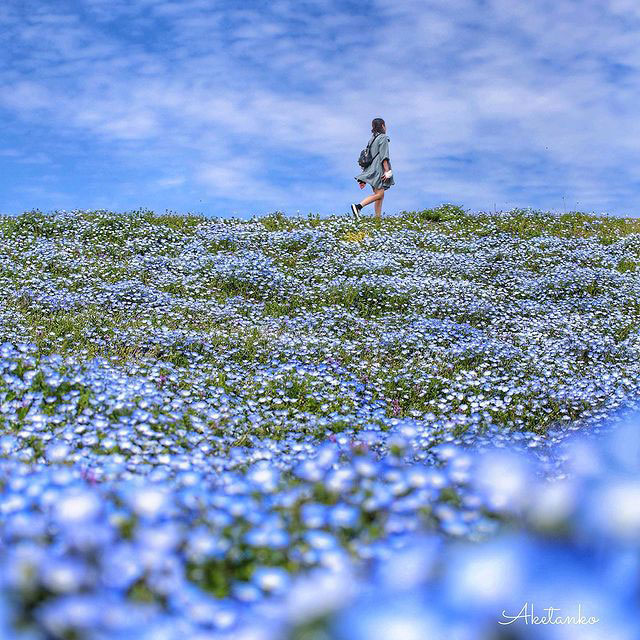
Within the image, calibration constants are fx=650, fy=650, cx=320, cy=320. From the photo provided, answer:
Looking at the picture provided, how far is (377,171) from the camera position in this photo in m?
17.9

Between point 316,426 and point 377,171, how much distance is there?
1266cm

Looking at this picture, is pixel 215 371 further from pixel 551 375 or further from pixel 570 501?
pixel 570 501

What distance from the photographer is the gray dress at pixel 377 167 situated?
58.1ft

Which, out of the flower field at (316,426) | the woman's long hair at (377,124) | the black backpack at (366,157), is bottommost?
the flower field at (316,426)

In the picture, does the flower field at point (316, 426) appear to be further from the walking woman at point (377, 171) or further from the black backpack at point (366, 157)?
the black backpack at point (366, 157)

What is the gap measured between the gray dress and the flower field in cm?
133

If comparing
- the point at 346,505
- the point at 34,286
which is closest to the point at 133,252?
the point at 34,286

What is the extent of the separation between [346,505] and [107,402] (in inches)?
152

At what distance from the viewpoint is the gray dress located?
698 inches

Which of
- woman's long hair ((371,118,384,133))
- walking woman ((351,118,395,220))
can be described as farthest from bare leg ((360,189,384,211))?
woman's long hair ((371,118,384,133))

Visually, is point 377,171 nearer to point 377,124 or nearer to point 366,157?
point 366,157

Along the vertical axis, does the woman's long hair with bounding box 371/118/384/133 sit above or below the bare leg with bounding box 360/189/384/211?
above

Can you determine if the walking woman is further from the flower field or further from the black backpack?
the flower field

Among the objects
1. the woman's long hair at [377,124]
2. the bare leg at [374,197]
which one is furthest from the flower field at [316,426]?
the woman's long hair at [377,124]
